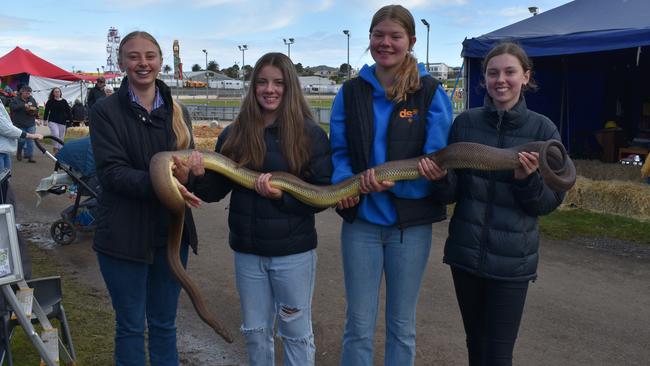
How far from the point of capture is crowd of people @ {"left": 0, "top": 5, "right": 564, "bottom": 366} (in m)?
3.44

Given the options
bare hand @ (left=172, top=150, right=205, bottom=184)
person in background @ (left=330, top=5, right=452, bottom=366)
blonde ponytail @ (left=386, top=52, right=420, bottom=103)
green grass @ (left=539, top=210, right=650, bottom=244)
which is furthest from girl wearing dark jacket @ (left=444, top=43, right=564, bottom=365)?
green grass @ (left=539, top=210, right=650, bottom=244)

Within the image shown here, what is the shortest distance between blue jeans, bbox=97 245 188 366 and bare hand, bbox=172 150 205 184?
52 cm

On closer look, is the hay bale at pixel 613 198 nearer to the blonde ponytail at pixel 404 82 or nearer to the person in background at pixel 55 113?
the blonde ponytail at pixel 404 82

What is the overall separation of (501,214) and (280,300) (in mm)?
1418

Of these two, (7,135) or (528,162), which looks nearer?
(528,162)

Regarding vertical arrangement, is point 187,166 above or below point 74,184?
above

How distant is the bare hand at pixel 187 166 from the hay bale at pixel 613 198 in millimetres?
8214

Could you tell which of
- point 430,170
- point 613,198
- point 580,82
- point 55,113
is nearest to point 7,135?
point 430,170

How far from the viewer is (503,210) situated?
133 inches

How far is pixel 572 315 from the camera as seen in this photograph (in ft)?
18.2

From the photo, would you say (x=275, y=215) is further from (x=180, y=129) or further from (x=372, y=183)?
(x=180, y=129)

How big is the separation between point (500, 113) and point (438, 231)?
216 inches

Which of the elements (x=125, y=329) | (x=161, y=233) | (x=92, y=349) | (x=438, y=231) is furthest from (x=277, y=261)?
(x=438, y=231)

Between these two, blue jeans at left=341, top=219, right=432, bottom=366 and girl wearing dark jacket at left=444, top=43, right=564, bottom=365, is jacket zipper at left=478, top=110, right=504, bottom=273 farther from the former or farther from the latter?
blue jeans at left=341, top=219, right=432, bottom=366
